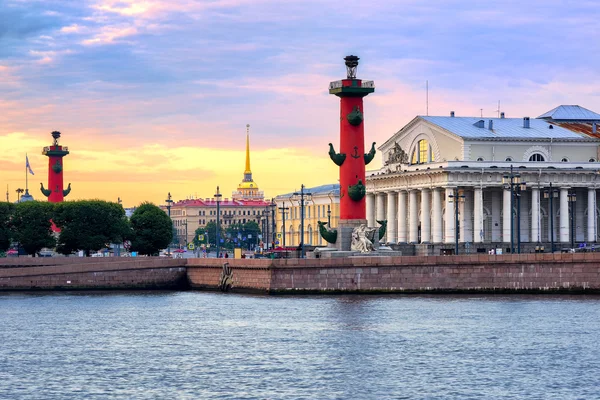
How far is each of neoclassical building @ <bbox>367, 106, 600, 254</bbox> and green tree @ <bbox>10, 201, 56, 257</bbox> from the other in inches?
1035

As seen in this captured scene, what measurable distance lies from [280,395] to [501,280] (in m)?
27.9

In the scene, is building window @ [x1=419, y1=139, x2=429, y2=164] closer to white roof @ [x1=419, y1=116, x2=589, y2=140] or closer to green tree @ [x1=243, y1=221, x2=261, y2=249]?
white roof @ [x1=419, y1=116, x2=589, y2=140]

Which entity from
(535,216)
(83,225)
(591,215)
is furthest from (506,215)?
(83,225)

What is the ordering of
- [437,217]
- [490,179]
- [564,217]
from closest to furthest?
[490,179]
[564,217]
[437,217]

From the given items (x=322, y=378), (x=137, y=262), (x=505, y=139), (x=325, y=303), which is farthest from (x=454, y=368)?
(x=505, y=139)

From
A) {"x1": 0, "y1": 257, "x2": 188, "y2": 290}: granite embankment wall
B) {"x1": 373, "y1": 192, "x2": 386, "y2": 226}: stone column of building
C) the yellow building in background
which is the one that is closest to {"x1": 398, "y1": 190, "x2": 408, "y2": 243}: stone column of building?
{"x1": 373, "y1": 192, "x2": 386, "y2": 226}: stone column of building

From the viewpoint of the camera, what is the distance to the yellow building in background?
130375 millimetres

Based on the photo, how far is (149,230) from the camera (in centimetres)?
9150

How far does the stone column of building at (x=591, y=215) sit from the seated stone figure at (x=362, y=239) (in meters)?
30.6

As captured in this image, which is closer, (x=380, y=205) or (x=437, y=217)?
(x=437, y=217)

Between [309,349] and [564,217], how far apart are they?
54805 mm

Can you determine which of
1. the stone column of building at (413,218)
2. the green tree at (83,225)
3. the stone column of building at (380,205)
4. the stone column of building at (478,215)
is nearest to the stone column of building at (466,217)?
the stone column of building at (478,215)

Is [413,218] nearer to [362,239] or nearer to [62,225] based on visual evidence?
[62,225]

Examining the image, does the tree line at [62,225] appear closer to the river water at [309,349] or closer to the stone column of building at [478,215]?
the river water at [309,349]
